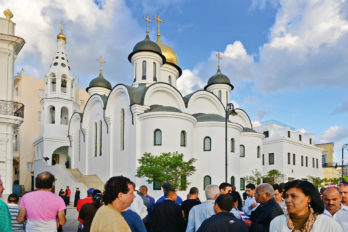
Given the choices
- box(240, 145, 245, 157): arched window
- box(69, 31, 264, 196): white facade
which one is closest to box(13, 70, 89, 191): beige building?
box(69, 31, 264, 196): white facade

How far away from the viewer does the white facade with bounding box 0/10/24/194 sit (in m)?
12.7

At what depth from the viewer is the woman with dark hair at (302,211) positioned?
2.55 m

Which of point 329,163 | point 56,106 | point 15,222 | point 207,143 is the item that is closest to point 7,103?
point 15,222

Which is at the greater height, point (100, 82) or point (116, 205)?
point (100, 82)

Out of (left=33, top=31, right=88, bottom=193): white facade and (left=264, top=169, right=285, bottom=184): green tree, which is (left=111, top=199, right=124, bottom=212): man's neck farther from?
(left=33, top=31, right=88, bottom=193): white facade

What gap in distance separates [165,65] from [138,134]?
515 inches

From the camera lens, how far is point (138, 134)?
950 inches

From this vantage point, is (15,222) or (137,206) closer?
(15,222)

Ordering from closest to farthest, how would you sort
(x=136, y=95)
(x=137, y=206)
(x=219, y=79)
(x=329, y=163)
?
(x=137, y=206), (x=136, y=95), (x=219, y=79), (x=329, y=163)

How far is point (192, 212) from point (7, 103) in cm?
1083

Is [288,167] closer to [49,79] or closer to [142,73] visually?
[142,73]

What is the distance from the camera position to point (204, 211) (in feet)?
16.2

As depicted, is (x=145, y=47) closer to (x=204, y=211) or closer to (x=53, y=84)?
(x=53, y=84)

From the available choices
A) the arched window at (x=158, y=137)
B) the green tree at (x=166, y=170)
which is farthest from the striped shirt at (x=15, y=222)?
the arched window at (x=158, y=137)
